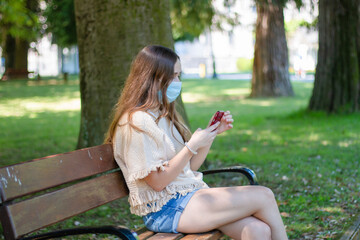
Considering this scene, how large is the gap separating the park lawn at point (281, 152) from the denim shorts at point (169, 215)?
153 cm

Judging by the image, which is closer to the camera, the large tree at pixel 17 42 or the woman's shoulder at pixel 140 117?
the woman's shoulder at pixel 140 117

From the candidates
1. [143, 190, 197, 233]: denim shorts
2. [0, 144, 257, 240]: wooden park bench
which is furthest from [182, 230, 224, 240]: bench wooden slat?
[143, 190, 197, 233]: denim shorts

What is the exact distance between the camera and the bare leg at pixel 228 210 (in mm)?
2773

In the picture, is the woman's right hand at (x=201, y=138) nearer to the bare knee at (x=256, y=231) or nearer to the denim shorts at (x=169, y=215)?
the denim shorts at (x=169, y=215)

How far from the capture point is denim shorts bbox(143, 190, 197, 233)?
9.27 feet

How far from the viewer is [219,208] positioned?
2.77 m

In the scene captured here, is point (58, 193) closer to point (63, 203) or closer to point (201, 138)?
point (63, 203)

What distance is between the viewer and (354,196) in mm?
5148

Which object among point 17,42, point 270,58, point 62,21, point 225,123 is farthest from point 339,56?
point 17,42

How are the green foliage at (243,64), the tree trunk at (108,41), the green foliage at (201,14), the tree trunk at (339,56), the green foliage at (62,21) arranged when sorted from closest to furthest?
the tree trunk at (108,41) → the tree trunk at (339,56) → the green foliage at (201,14) → the green foliage at (62,21) → the green foliage at (243,64)

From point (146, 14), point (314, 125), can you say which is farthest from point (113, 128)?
point (314, 125)

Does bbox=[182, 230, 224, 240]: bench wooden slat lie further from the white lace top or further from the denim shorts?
the white lace top

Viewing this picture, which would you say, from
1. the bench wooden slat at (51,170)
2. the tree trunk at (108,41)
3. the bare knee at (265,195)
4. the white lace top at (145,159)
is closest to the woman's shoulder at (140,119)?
the white lace top at (145,159)

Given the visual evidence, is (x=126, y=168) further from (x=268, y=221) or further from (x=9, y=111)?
(x=9, y=111)
